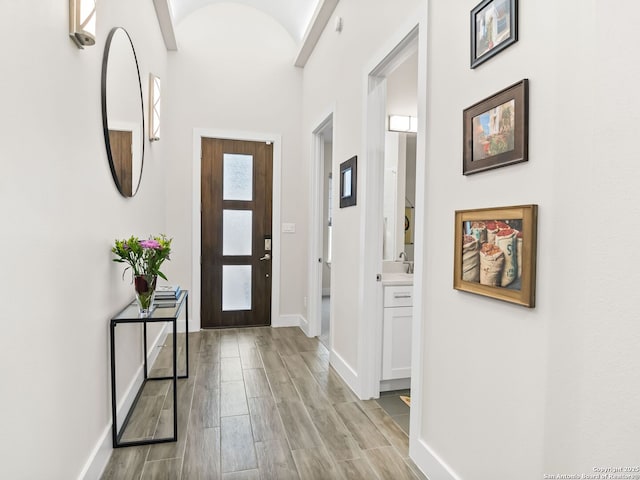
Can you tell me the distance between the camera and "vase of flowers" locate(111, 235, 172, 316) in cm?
210

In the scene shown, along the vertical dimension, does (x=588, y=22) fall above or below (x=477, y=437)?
above

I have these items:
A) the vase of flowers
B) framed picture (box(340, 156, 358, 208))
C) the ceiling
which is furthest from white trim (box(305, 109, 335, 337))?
the vase of flowers

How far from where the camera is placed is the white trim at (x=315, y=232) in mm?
4223

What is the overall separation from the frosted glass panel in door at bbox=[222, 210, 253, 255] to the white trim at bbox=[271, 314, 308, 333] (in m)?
A: 0.88

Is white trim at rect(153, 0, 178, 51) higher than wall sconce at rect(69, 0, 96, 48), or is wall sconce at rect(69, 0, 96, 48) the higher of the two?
white trim at rect(153, 0, 178, 51)

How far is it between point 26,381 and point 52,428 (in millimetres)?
299

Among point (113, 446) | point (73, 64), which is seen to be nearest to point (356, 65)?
point (73, 64)

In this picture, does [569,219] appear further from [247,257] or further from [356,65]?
[247,257]

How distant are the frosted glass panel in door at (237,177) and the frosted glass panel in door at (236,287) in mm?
844

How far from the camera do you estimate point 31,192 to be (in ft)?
3.90

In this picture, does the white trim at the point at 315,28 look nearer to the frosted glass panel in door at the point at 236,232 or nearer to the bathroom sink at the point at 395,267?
the frosted glass panel in door at the point at 236,232

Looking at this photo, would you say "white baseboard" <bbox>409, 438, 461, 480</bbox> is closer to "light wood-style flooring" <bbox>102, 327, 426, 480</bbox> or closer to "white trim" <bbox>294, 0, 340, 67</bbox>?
"light wood-style flooring" <bbox>102, 327, 426, 480</bbox>

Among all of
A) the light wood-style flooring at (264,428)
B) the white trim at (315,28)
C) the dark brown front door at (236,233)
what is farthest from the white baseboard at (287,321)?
the white trim at (315,28)

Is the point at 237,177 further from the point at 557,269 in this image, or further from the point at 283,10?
the point at 557,269
